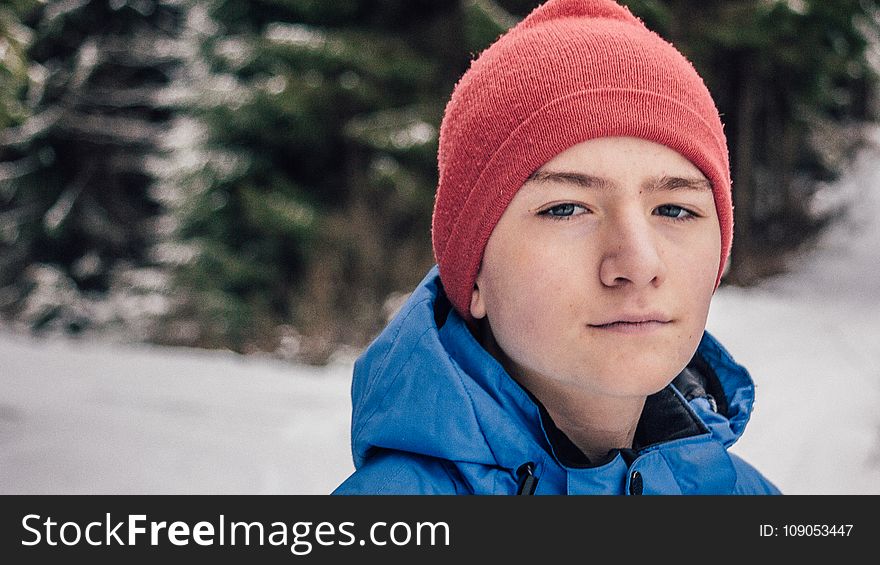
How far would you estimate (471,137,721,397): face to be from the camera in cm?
122

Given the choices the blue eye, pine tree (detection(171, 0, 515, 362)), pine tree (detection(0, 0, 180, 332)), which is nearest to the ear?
the blue eye

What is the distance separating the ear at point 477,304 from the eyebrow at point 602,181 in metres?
0.24

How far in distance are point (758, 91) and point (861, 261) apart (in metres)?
1.97

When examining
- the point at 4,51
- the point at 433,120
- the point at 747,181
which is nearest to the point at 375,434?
the point at 4,51

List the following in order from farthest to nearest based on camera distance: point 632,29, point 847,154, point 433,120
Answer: point 847,154, point 433,120, point 632,29

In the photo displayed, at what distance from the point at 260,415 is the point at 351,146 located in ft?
15.6

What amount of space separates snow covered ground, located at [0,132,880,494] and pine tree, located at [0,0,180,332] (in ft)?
16.6

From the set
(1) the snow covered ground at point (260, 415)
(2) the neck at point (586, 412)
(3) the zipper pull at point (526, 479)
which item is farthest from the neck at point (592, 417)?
(1) the snow covered ground at point (260, 415)

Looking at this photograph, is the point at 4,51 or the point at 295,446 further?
the point at 295,446

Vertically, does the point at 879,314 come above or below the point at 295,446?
above

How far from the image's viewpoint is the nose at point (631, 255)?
1186mm

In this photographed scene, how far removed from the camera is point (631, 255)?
119 cm
